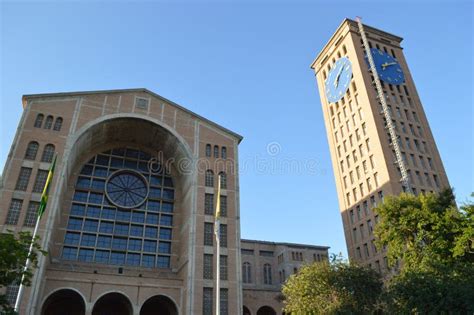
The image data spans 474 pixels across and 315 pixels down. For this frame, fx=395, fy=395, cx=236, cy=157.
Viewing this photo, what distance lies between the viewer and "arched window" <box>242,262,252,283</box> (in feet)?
201

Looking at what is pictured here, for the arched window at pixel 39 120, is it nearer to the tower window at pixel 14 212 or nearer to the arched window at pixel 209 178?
the tower window at pixel 14 212

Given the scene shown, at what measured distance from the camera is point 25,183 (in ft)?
118

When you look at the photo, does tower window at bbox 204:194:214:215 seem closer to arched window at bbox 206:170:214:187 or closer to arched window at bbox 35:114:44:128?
arched window at bbox 206:170:214:187

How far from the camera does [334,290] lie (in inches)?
1155

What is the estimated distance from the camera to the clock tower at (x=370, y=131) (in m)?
52.0

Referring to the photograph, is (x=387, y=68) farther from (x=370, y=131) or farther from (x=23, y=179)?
(x=23, y=179)

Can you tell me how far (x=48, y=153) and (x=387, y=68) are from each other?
50512 mm

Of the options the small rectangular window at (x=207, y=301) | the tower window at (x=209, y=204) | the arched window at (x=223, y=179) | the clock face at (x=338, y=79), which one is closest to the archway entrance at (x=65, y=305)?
→ the small rectangular window at (x=207, y=301)

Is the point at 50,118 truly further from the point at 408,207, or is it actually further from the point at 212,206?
the point at 408,207

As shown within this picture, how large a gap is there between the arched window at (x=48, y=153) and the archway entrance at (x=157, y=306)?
53.9 ft

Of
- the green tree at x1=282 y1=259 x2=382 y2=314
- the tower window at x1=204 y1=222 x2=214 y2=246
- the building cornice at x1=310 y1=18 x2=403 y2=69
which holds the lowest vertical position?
the green tree at x1=282 y1=259 x2=382 y2=314

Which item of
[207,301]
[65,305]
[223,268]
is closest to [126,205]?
[65,305]

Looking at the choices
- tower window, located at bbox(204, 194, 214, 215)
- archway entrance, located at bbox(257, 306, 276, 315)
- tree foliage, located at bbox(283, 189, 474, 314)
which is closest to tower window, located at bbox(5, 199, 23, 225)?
tower window, located at bbox(204, 194, 214, 215)

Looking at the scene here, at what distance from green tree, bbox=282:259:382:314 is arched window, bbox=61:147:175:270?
16.9 m
